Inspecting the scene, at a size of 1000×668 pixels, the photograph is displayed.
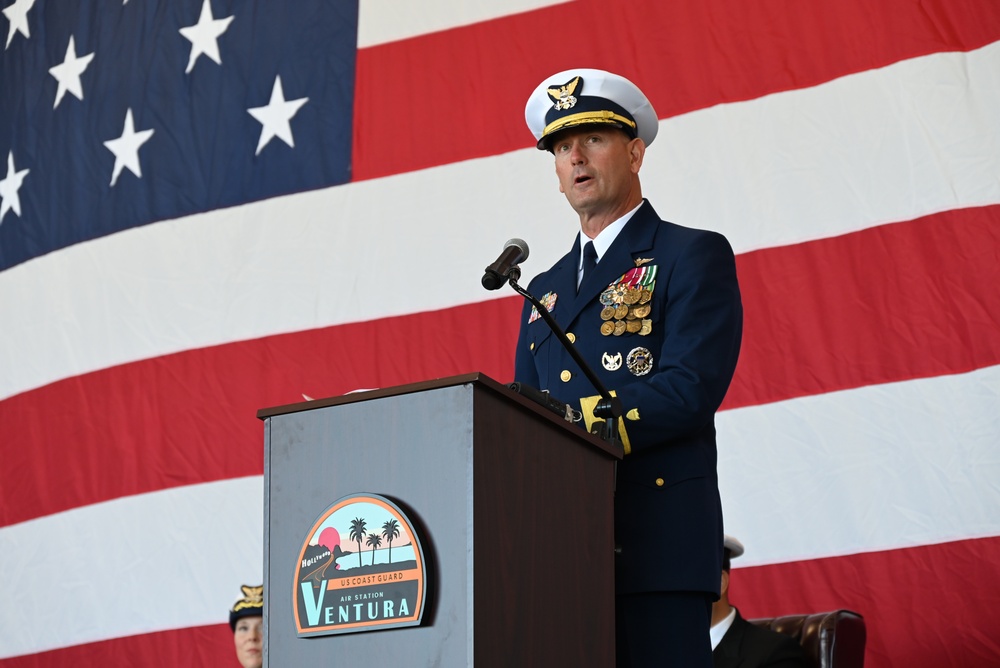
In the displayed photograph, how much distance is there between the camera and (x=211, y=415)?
4.10 m

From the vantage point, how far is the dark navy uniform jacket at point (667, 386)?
1702 millimetres

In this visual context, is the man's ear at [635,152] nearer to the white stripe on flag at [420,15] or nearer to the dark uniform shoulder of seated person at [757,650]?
the dark uniform shoulder of seated person at [757,650]

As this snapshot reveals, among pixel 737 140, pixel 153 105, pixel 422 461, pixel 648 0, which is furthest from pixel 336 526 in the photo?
pixel 153 105

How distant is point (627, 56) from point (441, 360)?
3.43ft

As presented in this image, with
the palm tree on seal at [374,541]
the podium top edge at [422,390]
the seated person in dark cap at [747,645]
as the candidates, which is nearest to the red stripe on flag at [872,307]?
the seated person in dark cap at [747,645]

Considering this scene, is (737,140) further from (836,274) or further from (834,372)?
(834,372)

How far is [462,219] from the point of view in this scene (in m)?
3.82

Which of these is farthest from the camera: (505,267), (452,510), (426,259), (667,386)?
(426,259)

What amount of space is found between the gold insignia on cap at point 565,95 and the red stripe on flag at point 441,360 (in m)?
1.34

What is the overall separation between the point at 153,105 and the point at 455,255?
1.48 metres

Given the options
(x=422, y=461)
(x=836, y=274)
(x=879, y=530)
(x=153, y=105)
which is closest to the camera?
(x=422, y=461)

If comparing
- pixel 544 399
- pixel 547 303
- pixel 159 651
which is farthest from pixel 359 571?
pixel 159 651

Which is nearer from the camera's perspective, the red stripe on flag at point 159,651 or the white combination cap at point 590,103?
the white combination cap at point 590,103

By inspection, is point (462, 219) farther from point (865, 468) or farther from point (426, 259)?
point (865, 468)
